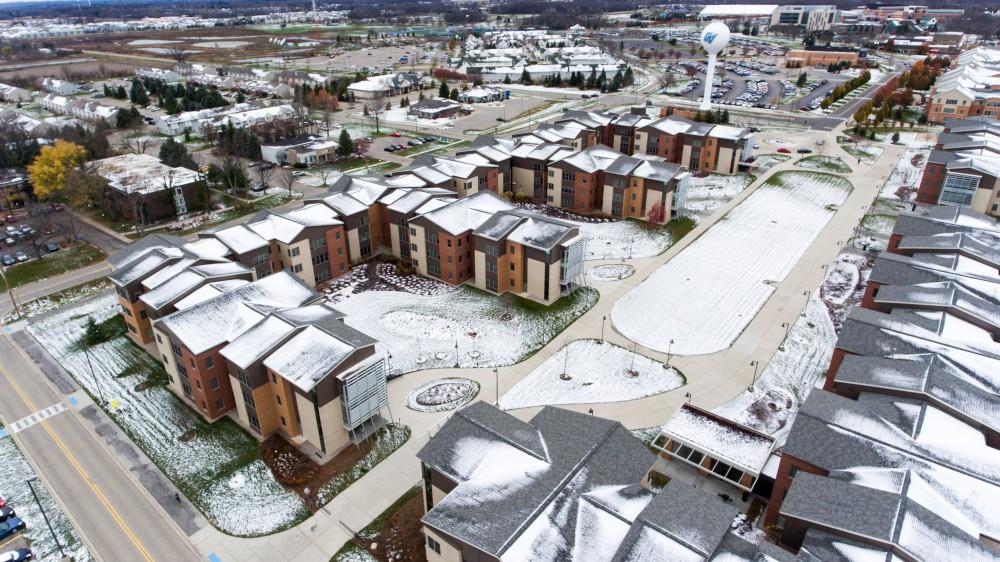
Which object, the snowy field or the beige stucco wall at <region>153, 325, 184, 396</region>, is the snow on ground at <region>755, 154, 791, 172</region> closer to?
the snowy field

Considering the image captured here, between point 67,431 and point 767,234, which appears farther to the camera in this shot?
point 767,234

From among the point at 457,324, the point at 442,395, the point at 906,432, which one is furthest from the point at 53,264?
the point at 906,432

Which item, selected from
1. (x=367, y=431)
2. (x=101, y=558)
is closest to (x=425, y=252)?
(x=367, y=431)

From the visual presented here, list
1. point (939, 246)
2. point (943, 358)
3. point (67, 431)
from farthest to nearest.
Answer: point (939, 246) < point (67, 431) < point (943, 358)

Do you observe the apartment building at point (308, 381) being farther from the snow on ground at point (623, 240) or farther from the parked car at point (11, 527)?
the snow on ground at point (623, 240)

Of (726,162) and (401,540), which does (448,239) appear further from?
(726,162)

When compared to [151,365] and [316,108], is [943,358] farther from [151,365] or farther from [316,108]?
[316,108]
